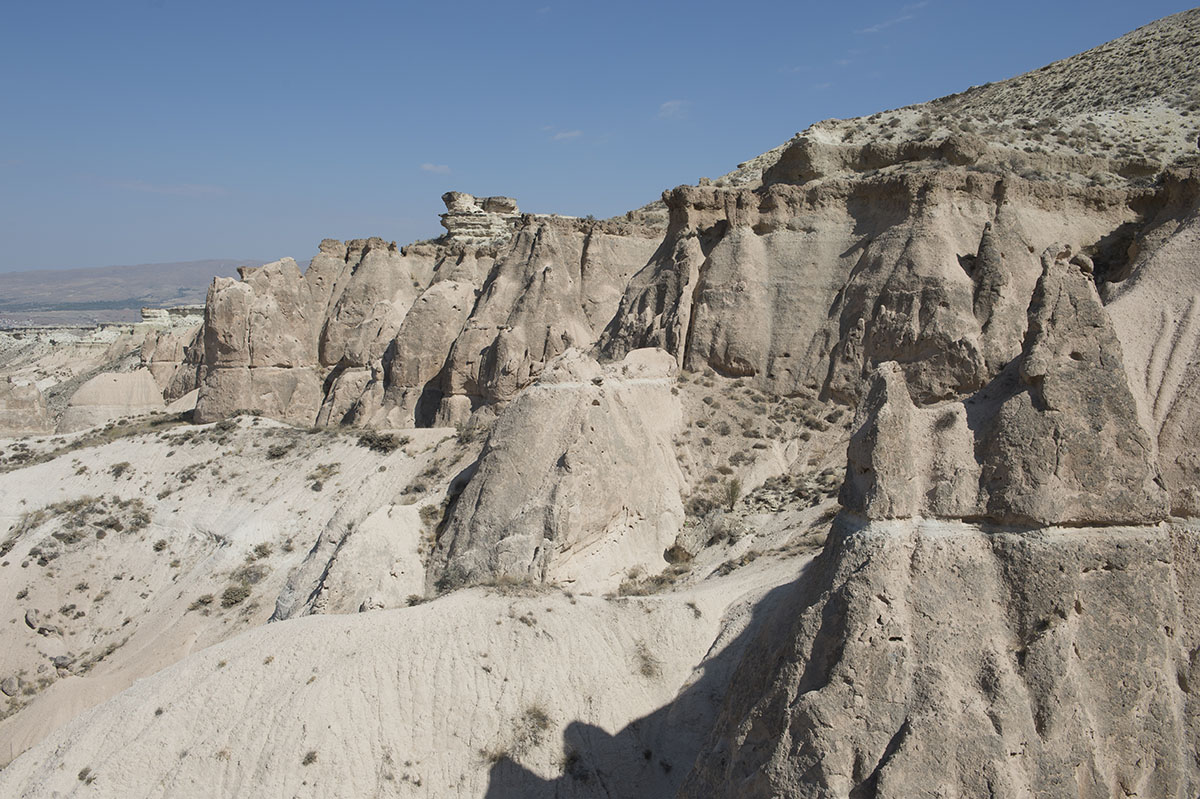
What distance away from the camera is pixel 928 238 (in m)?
17.7

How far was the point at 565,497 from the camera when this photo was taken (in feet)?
45.9

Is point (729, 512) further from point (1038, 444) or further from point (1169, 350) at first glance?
point (1038, 444)

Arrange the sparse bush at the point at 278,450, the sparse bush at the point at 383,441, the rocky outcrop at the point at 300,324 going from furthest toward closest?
the rocky outcrop at the point at 300,324 < the sparse bush at the point at 278,450 < the sparse bush at the point at 383,441

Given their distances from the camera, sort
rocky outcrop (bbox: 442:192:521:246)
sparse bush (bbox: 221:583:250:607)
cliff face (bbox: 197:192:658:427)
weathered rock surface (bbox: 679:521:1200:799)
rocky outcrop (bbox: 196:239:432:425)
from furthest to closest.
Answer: rocky outcrop (bbox: 442:192:521:246) < rocky outcrop (bbox: 196:239:432:425) < cliff face (bbox: 197:192:658:427) < sparse bush (bbox: 221:583:250:607) < weathered rock surface (bbox: 679:521:1200:799)

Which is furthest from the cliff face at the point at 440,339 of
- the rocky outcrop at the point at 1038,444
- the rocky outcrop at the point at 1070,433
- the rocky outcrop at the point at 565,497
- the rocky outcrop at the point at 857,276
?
the rocky outcrop at the point at 1070,433

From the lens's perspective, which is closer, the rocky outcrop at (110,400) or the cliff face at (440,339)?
the cliff face at (440,339)

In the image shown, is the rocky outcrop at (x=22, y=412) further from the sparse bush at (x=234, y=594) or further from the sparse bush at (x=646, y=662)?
the sparse bush at (x=646, y=662)

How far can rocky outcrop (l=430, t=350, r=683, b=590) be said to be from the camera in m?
13.8

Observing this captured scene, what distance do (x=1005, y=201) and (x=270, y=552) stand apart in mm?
19229

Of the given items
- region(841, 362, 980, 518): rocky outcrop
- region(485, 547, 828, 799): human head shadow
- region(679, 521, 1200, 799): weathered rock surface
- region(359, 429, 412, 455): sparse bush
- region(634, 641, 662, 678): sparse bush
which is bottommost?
region(485, 547, 828, 799): human head shadow

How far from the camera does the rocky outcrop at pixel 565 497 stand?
45.2 ft

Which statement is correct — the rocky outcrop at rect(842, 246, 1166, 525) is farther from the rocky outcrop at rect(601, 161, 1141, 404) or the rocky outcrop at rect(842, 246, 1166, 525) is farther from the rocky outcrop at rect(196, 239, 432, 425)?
the rocky outcrop at rect(196, 239, 432, 425)

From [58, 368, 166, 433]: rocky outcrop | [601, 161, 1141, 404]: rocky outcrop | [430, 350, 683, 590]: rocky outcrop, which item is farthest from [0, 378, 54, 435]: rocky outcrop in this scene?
[430, 350, 683, 590]: rocky outcrop

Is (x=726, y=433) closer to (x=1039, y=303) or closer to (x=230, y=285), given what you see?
(x=1039, y=303)
